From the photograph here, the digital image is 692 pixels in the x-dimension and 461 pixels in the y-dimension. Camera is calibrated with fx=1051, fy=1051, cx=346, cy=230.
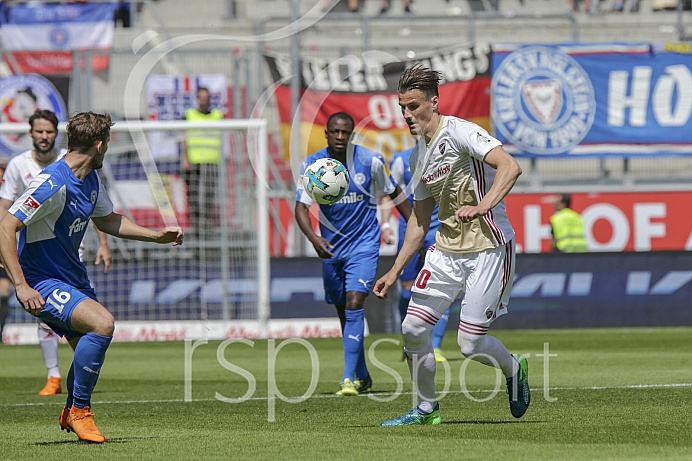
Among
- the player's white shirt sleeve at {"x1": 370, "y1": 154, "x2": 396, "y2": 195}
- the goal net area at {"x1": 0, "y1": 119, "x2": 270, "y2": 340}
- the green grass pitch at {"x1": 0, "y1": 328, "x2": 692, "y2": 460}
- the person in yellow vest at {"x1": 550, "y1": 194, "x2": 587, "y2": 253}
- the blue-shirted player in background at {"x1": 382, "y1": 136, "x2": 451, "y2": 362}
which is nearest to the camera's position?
the green grass pitch at {"x1": 0, "y1": 328, "x2": 692, "y2": 460}

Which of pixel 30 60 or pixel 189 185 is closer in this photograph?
pixel 189 185

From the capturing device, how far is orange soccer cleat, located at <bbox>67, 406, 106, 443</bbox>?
677 cm

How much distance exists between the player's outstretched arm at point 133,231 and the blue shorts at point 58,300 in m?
0.68

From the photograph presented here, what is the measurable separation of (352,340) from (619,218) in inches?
491

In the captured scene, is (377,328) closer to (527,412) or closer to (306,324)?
(306,324)

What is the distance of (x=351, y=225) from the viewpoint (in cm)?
1048

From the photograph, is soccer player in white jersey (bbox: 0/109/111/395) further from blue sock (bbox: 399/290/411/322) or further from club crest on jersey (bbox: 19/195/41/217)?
blue sock (bbox: 399/290/411/322)

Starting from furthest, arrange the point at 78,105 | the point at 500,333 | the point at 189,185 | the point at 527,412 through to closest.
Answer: the point at 78,105 → the point at 189,185 → the point at 500,333 → the point at 527,412

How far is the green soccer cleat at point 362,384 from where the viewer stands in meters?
9.92

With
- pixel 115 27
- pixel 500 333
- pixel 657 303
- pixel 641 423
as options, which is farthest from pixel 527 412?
pixel 115 27

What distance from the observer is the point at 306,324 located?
17.2 m

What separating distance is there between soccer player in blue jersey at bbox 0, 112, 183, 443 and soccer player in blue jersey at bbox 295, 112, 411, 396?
3.22m

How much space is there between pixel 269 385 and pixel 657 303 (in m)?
9.34

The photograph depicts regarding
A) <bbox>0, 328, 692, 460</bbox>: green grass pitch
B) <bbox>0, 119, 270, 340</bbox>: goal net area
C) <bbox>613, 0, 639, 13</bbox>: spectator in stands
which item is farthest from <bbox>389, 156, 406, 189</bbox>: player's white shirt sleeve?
<bbox>613, 0, 639, 13</bbox>: spectator in stands
